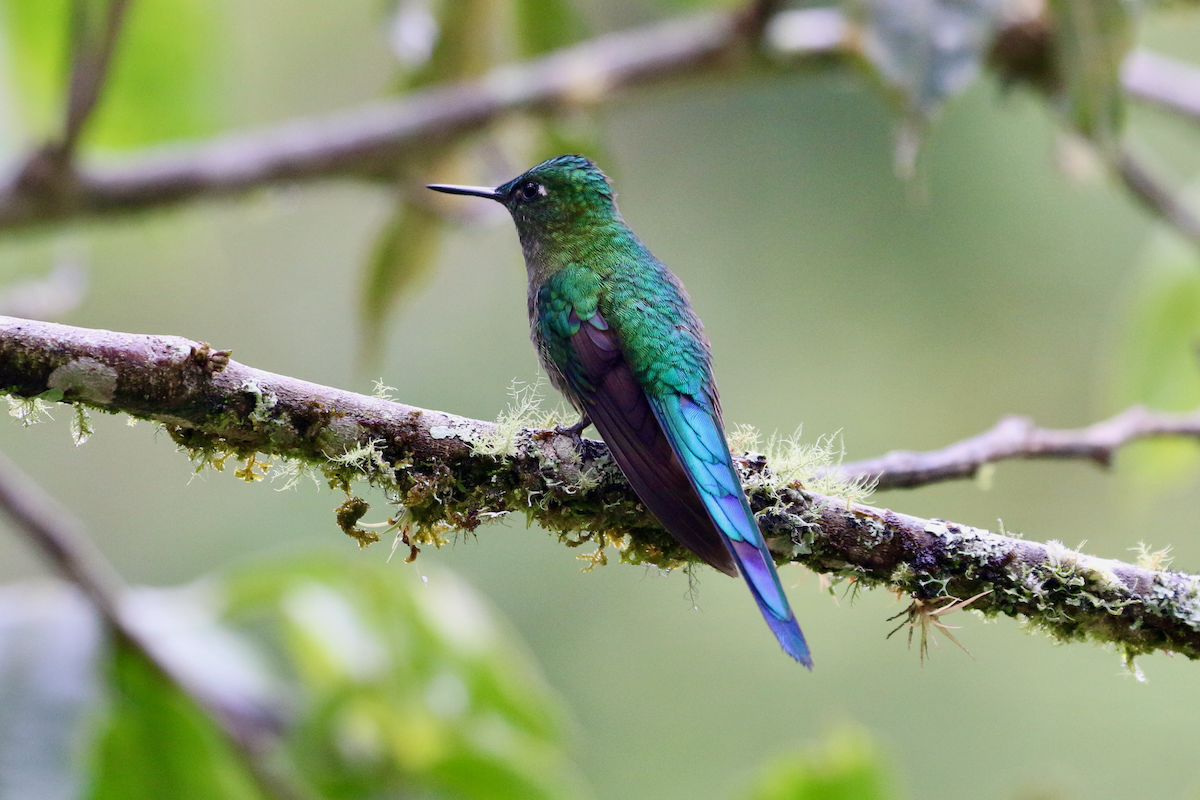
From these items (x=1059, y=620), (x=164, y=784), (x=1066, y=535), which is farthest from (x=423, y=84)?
(x=1066, y=535)

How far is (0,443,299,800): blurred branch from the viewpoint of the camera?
350cm

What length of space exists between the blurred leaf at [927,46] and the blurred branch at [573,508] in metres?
1.52

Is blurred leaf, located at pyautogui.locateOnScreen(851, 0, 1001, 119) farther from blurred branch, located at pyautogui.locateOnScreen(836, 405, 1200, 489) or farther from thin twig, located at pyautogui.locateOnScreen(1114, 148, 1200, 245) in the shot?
thin twig, located at pyautogui.locateOnScreen(1114, 148, 1200, 245)

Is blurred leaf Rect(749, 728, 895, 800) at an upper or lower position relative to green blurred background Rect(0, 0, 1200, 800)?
lower

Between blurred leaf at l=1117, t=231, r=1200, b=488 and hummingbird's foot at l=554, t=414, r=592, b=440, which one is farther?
blurred leaf at l=1117, t=231, r=1200, b=488

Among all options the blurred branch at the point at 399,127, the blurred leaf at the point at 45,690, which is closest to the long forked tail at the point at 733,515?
the blurred leaf at the point at 45,690

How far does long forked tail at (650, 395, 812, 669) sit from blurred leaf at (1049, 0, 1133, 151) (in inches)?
64.1

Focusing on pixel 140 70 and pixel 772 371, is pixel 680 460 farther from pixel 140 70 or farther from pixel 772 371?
pixel 772 371

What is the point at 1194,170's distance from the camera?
13453mm

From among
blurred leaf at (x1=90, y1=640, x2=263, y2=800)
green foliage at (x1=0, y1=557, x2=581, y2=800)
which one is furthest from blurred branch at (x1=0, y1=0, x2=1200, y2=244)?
blurred leaf at (x1=90, y1=640, x2=263, y2=800)

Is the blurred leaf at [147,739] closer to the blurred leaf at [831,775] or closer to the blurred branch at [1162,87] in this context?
the blurred leaf at [831,775]

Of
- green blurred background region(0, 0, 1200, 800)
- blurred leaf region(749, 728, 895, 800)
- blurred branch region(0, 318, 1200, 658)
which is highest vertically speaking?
green blurred background region(0, 0, 1200, 800)

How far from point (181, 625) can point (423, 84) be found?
2.38m

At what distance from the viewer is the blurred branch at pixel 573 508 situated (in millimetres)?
1934
